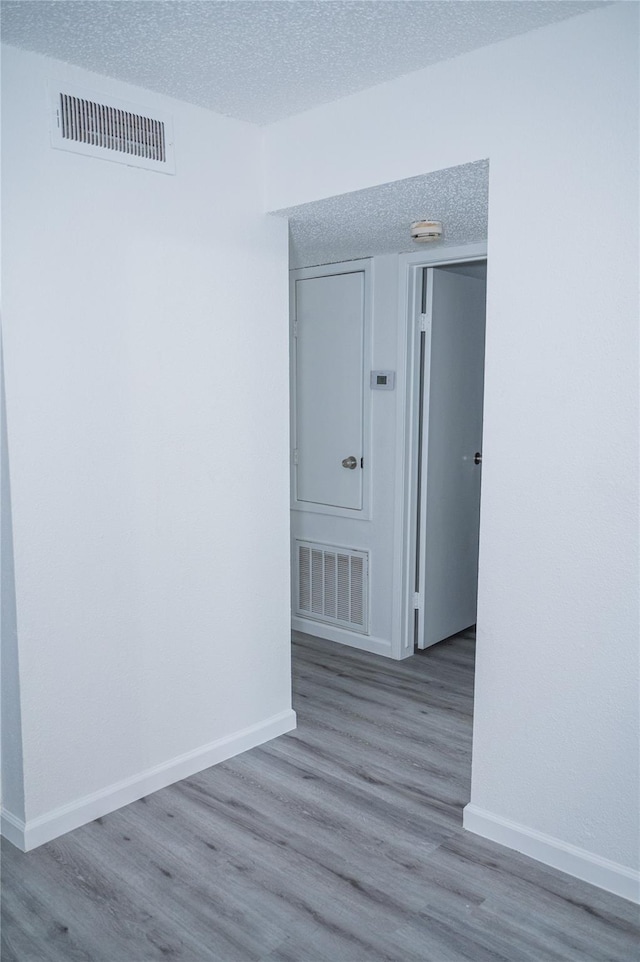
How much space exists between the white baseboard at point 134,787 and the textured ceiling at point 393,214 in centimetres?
205

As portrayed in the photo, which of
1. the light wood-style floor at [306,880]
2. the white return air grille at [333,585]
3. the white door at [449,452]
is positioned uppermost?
the white door at [449,452]

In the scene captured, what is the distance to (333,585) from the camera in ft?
14.2

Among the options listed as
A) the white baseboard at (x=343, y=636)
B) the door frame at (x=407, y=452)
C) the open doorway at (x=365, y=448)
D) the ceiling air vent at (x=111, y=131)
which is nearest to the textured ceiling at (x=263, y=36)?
the ceiling air vent at (x=111, y=131)

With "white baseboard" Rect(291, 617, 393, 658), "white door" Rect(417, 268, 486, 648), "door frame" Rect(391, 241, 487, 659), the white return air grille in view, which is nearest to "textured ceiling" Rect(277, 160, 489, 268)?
"door frame" Rect(391, 241, 487, 659)

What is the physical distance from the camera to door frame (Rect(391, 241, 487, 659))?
3840 mm

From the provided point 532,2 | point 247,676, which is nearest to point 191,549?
point 247,676

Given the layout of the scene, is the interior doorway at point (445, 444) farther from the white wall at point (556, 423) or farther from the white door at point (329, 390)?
the white wall at point (556, 423)

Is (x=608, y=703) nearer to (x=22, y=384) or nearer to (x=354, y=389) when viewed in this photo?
(x=22, y=384)

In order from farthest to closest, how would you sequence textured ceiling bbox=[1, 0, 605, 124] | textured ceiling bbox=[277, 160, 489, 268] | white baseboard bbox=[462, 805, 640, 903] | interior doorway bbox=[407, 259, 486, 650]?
interior doorway bbox=[407, 259, 486, 650], textured ceiling bbox=[277, 160, 489, 268], white baseboard bbox=[462, 805, 640, 903], textured ceiling bbox=[1, 0, 605, 124]

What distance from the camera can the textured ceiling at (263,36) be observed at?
6.56 ft

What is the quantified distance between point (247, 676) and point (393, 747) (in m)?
0.66

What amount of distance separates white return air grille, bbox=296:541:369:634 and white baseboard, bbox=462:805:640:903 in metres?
1.77

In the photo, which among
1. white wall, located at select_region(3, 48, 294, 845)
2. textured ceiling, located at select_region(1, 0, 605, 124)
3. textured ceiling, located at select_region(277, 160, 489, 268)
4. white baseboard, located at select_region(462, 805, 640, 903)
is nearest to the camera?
textured ceiling, located at select_region(1, 0, 605, 124)

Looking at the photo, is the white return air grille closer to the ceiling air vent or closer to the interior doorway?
the interior doorway
